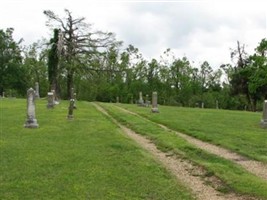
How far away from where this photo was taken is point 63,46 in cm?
5216

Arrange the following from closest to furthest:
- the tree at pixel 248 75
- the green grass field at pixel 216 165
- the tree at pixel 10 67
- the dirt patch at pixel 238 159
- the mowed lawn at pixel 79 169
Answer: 1. the mowed lawn at pixel 79 169
2. the green grass field at pixel 216 165
3. the dirt patch at pixel 238 159
4. the tree at pixel 248 75
5. the tree at pixel 10 67

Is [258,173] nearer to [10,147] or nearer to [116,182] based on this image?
[116,182]

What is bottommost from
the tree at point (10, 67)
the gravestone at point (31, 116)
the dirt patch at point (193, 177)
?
the dirt patch at point (193, 177)

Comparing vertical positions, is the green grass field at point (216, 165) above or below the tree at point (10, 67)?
below

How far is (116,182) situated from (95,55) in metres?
→ 46.1

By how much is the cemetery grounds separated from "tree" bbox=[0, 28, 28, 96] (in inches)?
2191

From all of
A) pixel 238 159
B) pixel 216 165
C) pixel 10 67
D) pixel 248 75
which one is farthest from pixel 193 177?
pixel 10 67

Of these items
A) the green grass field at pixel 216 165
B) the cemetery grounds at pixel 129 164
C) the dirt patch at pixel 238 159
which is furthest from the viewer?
the dirt patch at pixel 238 159

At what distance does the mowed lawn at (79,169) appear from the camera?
10.1m

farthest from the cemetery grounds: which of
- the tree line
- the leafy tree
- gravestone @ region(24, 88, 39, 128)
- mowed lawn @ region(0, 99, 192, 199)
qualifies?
the leafy tree

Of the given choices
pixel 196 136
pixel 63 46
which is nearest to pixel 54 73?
pixel 63 46

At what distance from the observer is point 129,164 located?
1320cm

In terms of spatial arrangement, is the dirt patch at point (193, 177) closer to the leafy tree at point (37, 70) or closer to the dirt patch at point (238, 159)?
the dirt patch at point (238, 159)

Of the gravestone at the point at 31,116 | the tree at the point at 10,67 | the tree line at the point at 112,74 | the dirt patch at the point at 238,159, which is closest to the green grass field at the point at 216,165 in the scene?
the dirt patch at the point at 238,159
